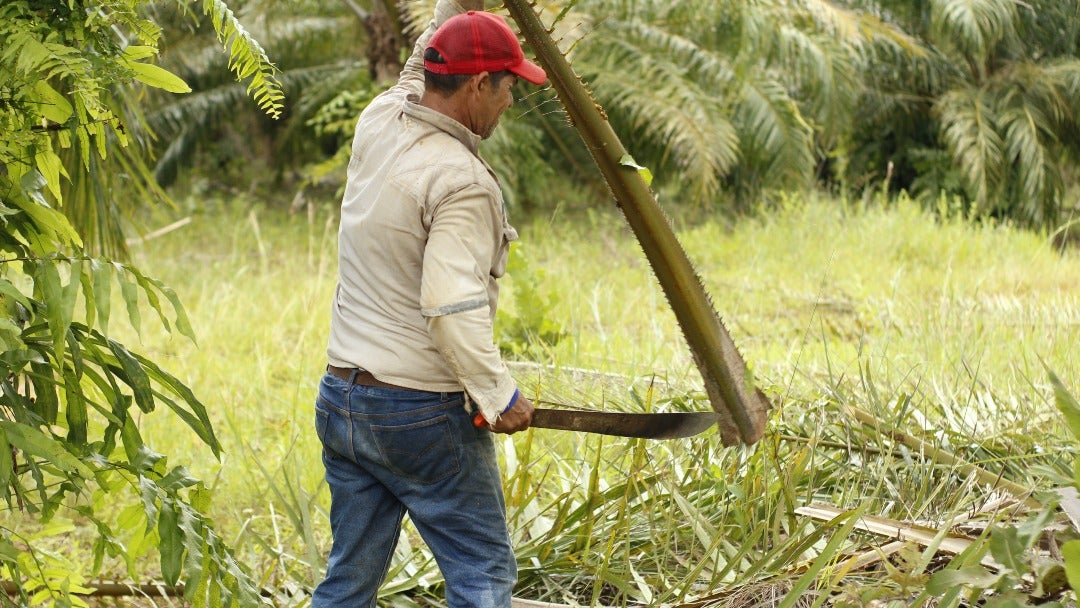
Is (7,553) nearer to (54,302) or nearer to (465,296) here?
(54,302)

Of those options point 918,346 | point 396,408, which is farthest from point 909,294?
point 396,408

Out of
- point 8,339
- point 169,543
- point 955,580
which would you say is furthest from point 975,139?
point 8,339

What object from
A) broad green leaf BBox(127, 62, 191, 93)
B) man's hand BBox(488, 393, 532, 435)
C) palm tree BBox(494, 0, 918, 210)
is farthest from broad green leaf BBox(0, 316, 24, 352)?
palm tree BBox(494, 0, 918, 210)

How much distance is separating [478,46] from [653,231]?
0.49 metres

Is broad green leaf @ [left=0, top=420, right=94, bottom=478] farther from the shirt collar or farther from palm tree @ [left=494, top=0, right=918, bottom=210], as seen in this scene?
palm tree @ [left=494, top=0, right=918, bottom=210]

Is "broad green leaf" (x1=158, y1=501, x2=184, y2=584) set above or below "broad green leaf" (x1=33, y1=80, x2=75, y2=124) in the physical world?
below

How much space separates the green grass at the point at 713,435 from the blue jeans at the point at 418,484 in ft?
1.07

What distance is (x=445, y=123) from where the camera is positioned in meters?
2.36

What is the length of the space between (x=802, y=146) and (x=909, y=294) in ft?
7.49

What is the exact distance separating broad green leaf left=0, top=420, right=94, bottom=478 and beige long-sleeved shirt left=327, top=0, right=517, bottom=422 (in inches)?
28.4

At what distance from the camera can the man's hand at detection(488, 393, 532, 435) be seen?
230 centimetres

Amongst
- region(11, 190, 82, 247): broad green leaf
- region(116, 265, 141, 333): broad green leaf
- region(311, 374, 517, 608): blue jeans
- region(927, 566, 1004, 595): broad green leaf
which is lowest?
region(311, 374, 517, 608): blue jeans

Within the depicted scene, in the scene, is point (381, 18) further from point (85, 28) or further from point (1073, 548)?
point (1073, 548)

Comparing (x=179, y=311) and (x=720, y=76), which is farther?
(x=720, y=76)
